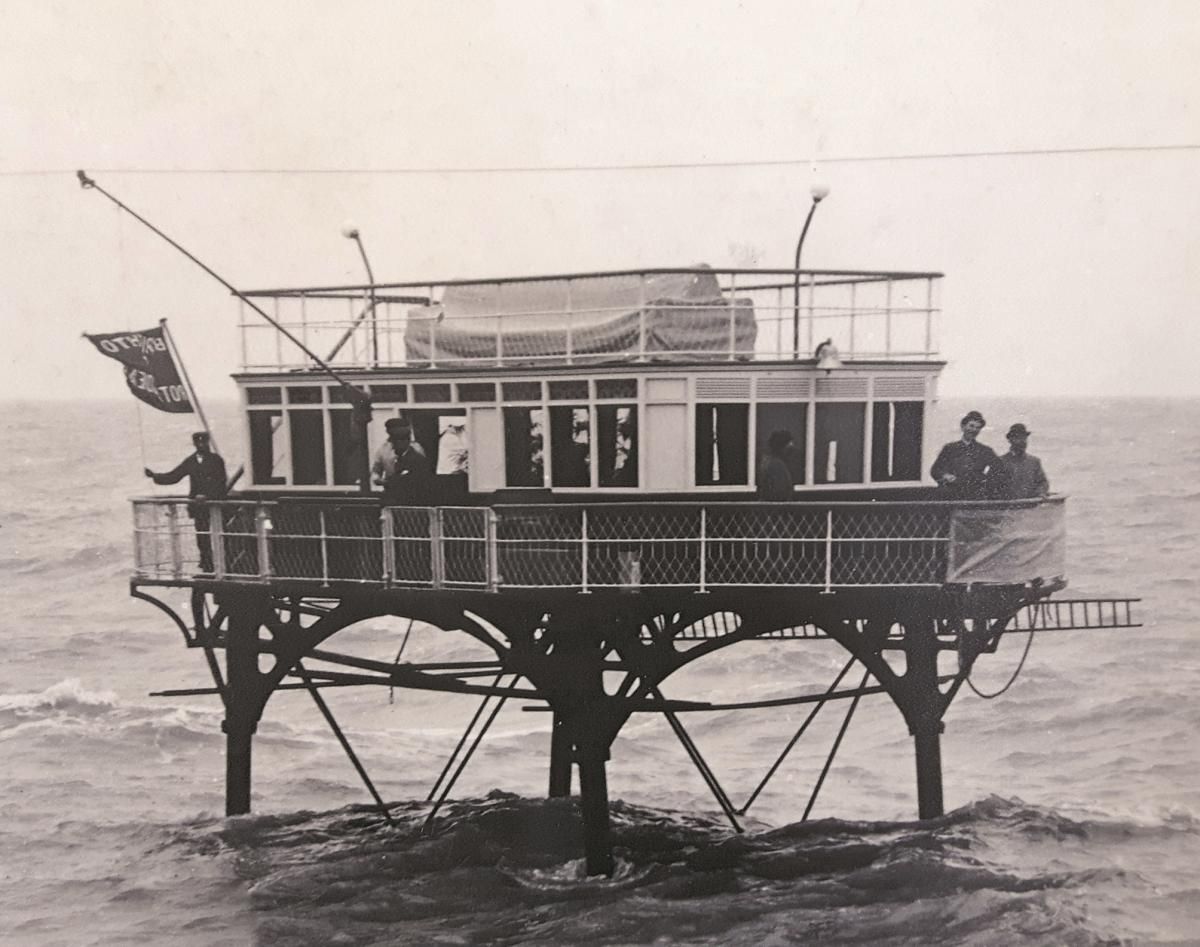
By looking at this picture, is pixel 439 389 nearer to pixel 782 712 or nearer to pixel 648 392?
pixel 648 392

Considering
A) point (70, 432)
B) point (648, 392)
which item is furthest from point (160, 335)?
point (70, 432)

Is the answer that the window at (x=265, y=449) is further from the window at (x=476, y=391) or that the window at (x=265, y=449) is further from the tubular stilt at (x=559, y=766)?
the tubular stilt at (x=559, y=766)

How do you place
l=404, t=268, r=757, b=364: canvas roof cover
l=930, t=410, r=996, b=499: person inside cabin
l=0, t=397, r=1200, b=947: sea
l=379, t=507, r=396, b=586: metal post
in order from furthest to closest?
l=0, t=397, r=1200, b=947: sea, l=404, t=268, r=757, b=364: canvas roof cover, l=379, t=507, r=396, b=586: metal post, l=930, t=410, r=996, b=499: person inside cabin

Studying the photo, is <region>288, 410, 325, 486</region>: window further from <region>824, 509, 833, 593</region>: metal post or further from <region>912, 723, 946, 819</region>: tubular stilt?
<region>912, 723, 946, 819</region>: tubular stilt

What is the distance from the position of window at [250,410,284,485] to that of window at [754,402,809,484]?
6.94 metres

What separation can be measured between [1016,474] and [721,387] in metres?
3.73

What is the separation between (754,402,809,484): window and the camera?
15.9 m

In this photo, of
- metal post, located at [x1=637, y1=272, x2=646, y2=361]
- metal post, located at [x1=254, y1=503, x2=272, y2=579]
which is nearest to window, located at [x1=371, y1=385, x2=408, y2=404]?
metal post, located at [x1=254, y1=503, x2=272, y2=579]

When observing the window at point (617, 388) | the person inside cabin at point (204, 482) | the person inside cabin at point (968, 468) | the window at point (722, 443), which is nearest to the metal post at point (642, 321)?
the window at point (617, 388)

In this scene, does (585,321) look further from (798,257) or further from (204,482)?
(204,482)

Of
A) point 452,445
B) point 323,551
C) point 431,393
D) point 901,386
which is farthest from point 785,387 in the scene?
point 323,551

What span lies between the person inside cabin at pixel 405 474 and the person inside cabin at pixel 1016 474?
6.97m

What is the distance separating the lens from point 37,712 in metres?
32.0

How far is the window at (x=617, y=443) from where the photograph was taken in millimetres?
15977
